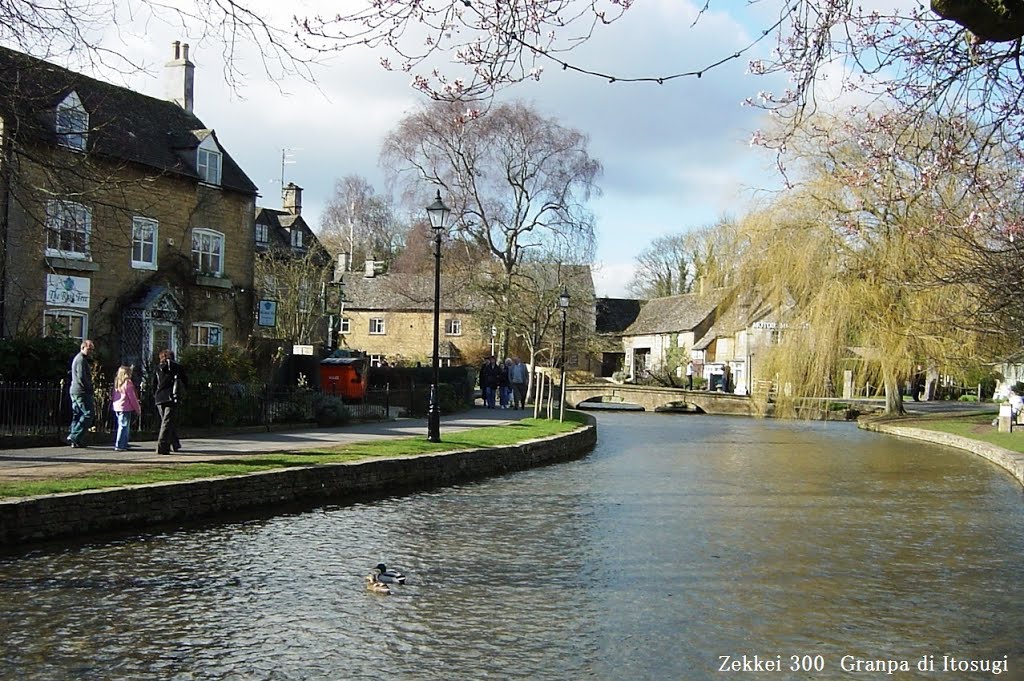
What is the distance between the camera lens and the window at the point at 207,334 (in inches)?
1212

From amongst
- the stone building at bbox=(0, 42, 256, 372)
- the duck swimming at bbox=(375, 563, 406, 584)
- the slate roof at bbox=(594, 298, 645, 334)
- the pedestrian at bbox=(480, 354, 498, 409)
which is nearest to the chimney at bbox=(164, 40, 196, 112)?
the stone building at bbox=(0, 42, 256, 372)

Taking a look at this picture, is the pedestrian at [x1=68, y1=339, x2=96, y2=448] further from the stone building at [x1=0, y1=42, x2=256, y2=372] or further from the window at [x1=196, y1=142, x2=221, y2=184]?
the window at [x1=196, y1=142, x2=221, y2=184]

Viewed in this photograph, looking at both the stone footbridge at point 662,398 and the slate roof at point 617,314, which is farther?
the slate roof at point 617,314

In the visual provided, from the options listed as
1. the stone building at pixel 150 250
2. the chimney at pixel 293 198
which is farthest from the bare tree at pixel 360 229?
the stone building at pixel 150 250

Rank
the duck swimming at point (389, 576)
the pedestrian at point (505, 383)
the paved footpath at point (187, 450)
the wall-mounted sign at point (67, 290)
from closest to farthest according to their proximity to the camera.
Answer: the duck swimming at point (389, 576)
the paved footpath at point (187, 450)
the wall-mounted sign at point (67, 290)
the pedestrian at point (505, 383)

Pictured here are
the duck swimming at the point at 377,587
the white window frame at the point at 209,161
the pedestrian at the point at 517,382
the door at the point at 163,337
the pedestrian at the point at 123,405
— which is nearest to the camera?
the duck swimming at the point at 377,587

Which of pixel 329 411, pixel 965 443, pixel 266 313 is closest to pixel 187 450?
pixel 329 411

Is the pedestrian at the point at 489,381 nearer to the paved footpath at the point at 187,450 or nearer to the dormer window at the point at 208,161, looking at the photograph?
the paved footpath at the point at 187,450

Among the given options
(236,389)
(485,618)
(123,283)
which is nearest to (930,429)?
(236,389)

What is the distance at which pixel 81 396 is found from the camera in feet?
53.0

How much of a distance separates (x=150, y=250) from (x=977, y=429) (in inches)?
1059

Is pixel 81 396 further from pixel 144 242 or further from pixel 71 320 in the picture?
pixel 144 242

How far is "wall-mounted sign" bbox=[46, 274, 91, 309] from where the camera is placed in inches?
1010

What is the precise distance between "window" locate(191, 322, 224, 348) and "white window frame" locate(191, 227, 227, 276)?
166cm
